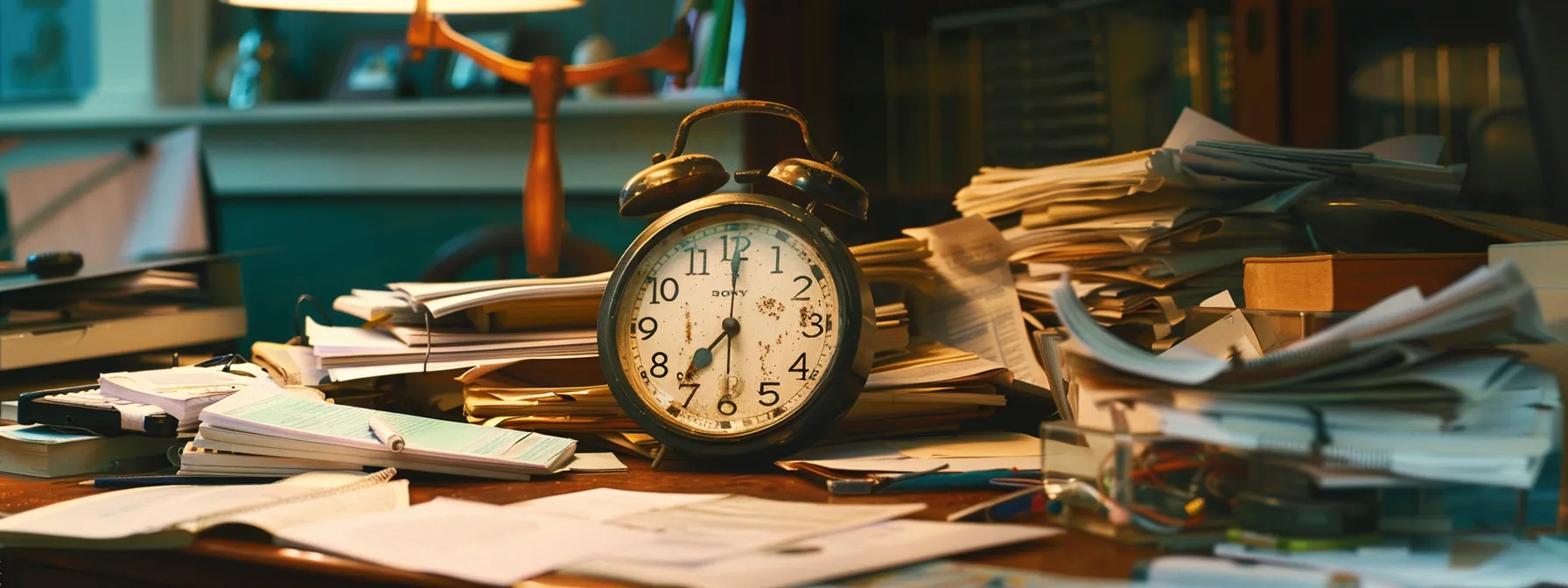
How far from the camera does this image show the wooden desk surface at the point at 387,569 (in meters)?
0.71

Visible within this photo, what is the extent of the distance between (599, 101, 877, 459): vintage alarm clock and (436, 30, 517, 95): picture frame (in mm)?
2353

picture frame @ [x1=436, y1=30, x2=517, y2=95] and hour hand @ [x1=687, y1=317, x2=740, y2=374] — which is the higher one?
picture frame @ [x1=436, y1=30, x2=517, y2=95]

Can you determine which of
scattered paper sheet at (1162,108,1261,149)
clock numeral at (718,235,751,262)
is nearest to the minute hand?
clock numeral at (718,235,751,262)

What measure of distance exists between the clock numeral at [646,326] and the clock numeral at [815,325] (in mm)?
115

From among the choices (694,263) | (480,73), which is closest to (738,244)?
(694,263)

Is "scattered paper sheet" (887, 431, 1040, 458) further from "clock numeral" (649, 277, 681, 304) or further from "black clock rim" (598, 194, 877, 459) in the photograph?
"clock numeral" (649, 277, 681, 304)

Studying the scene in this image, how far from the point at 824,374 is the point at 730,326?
0.27ft

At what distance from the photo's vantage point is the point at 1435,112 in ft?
6.51

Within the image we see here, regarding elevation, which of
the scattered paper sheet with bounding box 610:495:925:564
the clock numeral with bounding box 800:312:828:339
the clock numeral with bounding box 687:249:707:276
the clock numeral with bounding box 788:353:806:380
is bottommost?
the scattered paper sheet with bounding box 610:495:925:564

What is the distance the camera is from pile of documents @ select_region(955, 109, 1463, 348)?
119cm

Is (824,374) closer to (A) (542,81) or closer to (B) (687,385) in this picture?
(B) (687,385)

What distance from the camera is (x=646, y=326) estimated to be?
1011 millimetres

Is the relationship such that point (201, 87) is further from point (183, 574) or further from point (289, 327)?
point (183, 574)

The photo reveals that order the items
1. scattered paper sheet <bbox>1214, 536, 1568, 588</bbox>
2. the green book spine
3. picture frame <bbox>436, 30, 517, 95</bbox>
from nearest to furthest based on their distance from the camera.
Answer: scattered paper sheet <bbox>1214, 536, 1568, 588</bbox> → the green book spine → picture frame <bbox>436, 30, 517, 95</bbox>
